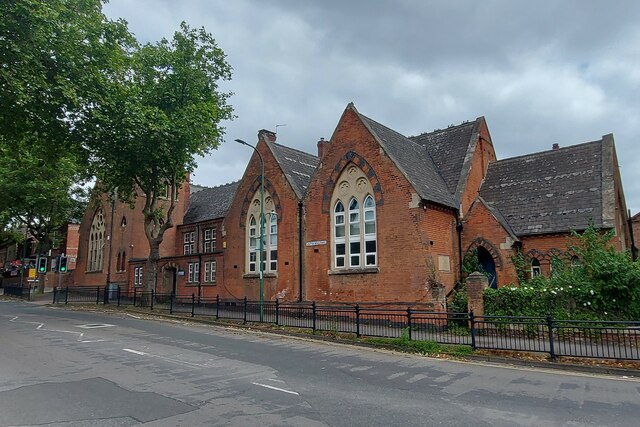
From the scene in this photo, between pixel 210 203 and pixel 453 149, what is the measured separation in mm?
22928

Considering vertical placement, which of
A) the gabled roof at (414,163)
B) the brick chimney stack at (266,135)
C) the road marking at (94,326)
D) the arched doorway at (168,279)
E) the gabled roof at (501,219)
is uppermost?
the brick chimney stack at (266,135)

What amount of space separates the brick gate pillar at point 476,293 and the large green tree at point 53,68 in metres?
16.5

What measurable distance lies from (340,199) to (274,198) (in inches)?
189

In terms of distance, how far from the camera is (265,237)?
26.7 metres

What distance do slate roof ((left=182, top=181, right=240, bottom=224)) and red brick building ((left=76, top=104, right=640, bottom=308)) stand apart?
871 cm

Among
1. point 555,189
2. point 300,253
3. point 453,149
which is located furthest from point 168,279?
point 555,189

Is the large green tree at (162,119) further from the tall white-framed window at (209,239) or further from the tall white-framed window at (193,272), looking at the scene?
the tall white-framed window at (209,239)

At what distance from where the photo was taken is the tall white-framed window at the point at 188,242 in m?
38.8

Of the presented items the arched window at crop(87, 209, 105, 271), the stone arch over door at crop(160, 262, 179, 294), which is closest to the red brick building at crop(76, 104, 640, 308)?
the stone arch over door at crop(160, 262, 179, 294)

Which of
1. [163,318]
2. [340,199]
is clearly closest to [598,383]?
[340,199]

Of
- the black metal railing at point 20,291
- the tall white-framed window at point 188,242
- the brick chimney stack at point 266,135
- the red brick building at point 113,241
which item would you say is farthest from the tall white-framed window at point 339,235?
the black metal railing at point 20,291

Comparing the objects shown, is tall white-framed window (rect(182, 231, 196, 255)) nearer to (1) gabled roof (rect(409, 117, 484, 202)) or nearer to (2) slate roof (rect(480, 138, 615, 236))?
(1) gabled roof (rect(409, 117, 484, 202))

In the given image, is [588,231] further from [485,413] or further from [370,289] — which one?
[485,413]

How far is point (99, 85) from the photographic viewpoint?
60.6ft
